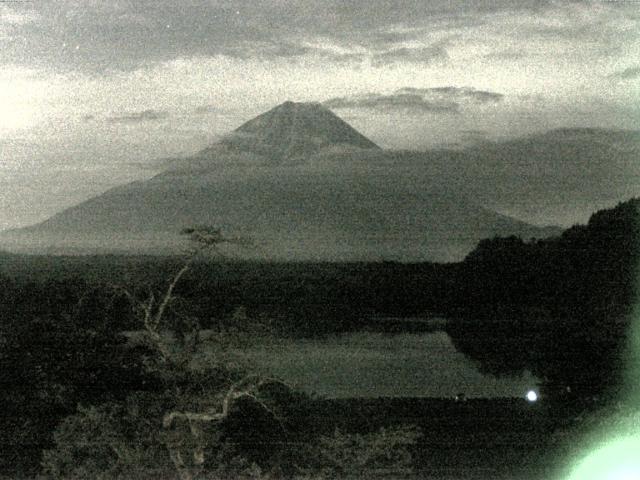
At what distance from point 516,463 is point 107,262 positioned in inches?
141

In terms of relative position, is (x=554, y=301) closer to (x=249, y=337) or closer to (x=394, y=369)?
(x=394, y=369)

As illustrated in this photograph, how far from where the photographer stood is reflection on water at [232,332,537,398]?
7.22 meters

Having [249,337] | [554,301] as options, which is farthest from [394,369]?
[249,337]

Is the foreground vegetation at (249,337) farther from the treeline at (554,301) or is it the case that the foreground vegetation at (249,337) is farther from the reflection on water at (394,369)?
the reflection on water at (394,369)

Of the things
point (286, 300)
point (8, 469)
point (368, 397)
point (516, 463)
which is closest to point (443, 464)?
point (516, 463)

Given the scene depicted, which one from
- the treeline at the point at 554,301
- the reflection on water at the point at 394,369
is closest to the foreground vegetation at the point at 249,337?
the treeline at the point at 554,301

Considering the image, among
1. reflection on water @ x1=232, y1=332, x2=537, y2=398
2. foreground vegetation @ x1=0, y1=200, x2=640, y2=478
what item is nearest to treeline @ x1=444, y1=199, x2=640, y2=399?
foreground vegetation @ x1=0, y1=200, x2=640, y2=478

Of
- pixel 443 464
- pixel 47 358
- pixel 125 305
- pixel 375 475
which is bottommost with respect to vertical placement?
pixel 443 464

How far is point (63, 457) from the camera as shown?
15.0ft

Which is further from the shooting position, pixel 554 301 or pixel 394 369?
pixel 554 301

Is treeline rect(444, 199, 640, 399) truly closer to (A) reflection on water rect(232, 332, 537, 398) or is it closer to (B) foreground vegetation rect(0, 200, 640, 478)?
(B) foreground vegetation rect(0, 200, 640, 478)

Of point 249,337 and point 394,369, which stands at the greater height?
point 249,337

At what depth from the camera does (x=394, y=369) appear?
823 centimetres

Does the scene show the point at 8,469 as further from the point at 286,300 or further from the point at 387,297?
the point at 387,297
